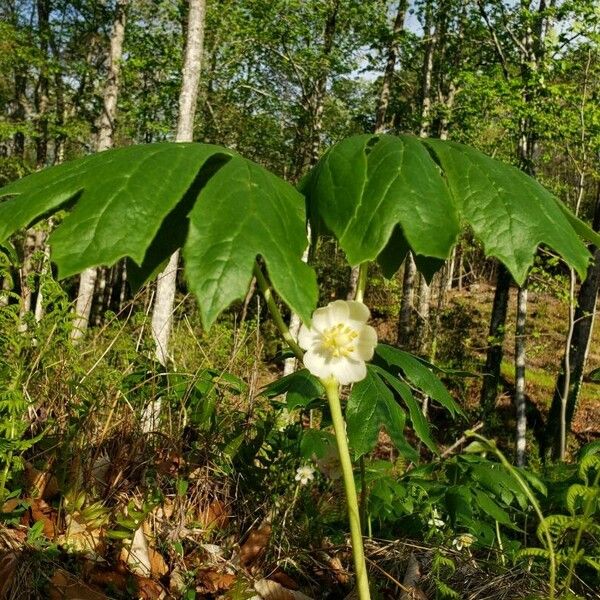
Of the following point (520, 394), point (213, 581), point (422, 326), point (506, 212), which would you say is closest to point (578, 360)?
point (520, 394)

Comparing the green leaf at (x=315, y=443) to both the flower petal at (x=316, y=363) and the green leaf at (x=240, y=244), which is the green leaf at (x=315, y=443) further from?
the green leaf at (x=240, y=244)

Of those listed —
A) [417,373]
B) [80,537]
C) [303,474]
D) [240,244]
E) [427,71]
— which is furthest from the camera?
[427,71]

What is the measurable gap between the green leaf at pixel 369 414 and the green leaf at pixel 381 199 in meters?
0.40

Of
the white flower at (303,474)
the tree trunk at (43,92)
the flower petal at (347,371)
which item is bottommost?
the white flower at (303,474)

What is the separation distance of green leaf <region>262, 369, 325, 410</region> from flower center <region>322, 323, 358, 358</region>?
1.23 feet

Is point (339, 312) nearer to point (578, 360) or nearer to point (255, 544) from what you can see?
point (255, 544)

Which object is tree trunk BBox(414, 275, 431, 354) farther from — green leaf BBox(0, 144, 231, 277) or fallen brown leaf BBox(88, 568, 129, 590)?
green leaf BBox(0, 144, 231, 277)

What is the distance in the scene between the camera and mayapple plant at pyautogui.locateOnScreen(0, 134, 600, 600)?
1.77 feet

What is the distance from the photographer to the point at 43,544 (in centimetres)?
137

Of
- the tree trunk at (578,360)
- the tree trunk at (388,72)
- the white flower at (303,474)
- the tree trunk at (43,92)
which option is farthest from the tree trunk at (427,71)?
the white flower at (303,474)

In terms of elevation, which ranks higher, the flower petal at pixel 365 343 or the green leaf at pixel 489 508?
the flower petal at pixel 365 343

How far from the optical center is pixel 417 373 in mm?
1168

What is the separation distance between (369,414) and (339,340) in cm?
26

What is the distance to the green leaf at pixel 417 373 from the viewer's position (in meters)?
1.14
